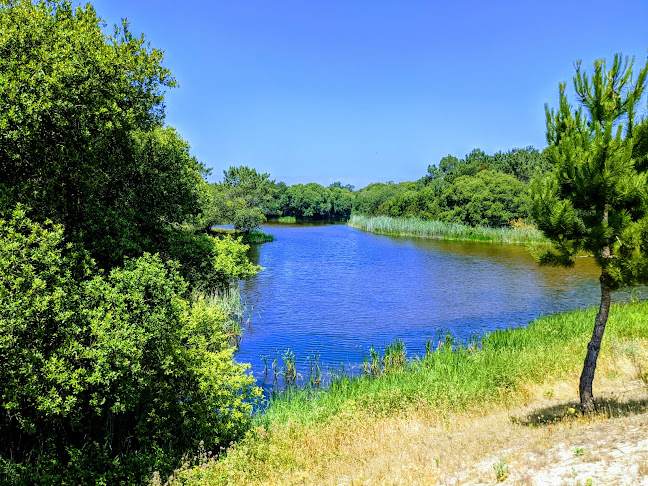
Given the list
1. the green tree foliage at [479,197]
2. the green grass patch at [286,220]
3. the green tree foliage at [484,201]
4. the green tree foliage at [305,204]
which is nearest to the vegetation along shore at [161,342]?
the green tree foliage at [479,197]

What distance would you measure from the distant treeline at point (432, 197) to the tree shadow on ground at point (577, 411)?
4932cm

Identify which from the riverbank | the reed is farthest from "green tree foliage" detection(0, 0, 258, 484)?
the reed

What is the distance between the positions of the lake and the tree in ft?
29.3

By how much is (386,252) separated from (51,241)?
50068mm

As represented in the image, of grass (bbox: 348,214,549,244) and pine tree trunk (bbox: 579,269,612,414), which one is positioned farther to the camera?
grass (bbox: 348,214,549,244)

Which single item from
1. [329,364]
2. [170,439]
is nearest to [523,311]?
[329,364]

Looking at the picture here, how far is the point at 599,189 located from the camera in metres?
8.97

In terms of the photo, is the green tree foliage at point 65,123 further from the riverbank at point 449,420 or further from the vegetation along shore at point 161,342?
the riverbank at point 449,420

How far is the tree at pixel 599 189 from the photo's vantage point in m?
8.77

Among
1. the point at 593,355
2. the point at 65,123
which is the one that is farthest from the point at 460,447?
the point at 65,123

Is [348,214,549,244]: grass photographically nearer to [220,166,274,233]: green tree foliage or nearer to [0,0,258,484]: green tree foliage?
[220,166,274,233]: green tree foliage

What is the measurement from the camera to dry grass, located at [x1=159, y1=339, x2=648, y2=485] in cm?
691

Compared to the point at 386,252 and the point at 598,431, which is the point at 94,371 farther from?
the point at 386,252

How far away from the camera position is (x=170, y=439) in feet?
34.8
